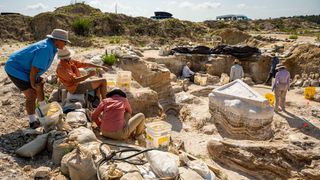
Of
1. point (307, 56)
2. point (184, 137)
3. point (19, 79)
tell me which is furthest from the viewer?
point (307, 56)

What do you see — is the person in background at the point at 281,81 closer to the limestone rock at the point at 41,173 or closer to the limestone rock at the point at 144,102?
the limestone rock at the point at 144,102

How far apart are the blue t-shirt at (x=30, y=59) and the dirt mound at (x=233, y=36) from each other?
62.4 feet

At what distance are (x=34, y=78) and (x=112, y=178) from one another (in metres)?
1.80

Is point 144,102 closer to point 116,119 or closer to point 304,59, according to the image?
point 116,119

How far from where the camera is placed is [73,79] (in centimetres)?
443

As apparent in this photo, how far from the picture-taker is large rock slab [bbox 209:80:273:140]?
6105mm

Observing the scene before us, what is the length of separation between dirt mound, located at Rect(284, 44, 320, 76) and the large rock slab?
21.1 feet

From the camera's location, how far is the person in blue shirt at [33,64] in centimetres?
365

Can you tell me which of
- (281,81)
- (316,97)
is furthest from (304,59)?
(281,81)

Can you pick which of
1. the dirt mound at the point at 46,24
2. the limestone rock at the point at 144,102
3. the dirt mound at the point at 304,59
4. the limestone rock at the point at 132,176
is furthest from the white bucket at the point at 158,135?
the dirt mound at the point at 46,24

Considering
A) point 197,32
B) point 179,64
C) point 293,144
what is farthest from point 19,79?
point 197,32

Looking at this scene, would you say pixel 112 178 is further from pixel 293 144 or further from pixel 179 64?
pixel 179 64

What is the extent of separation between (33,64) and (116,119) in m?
1.28

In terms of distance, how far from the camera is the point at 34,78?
12.0 feet
